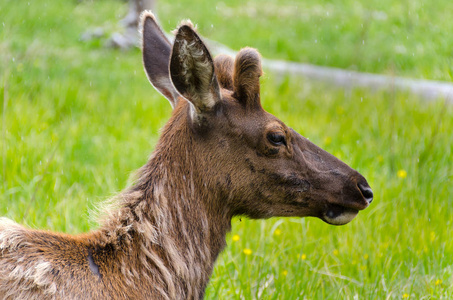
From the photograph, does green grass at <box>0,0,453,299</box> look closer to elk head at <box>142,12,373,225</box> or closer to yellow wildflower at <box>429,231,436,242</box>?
yellow wildflower at <box>429,231,436,242</box>

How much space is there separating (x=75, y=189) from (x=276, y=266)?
73.1 inches

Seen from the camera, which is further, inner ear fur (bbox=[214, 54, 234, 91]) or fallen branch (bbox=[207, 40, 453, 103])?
fallen branch (bbox=[207, 40, 453, 103])

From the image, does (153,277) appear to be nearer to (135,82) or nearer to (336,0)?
(135,82)

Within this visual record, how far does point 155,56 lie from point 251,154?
3.04ft

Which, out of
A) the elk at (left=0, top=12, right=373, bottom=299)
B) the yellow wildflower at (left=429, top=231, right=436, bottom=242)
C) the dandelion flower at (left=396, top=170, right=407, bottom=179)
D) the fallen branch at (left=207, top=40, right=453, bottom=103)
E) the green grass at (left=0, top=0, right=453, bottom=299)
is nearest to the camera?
the elk at (left=0, top=12, right=373, bottom=299)

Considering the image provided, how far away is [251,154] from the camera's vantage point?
11.1 feet

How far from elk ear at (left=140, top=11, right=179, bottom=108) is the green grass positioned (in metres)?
0.84

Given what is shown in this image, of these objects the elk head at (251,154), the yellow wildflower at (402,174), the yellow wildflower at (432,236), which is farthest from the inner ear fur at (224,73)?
the yellow wildflower at (402,174)

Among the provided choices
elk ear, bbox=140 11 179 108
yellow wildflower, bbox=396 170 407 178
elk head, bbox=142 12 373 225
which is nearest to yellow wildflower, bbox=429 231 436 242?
yellow wildflower, bbox=396 170 407 178

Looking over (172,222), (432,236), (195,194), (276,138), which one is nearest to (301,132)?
(432,236)

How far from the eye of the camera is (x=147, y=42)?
150 inches

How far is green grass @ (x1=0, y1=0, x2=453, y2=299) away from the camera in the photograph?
4.38m

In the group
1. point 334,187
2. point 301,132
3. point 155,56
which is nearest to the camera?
point 334,187

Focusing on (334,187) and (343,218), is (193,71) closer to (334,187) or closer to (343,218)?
(334,187)
